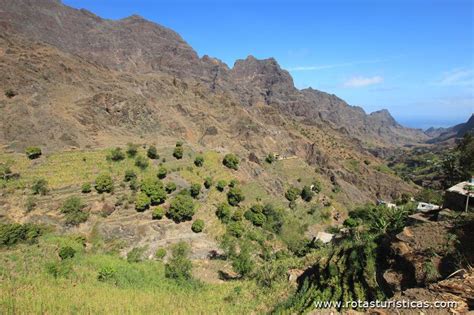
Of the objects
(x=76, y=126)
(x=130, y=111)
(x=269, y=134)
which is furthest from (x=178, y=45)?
(x=76, y=126)

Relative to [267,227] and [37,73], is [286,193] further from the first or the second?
[37,73]

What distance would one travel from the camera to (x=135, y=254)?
3175cm

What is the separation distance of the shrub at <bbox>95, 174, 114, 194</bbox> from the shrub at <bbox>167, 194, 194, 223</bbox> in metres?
8.28

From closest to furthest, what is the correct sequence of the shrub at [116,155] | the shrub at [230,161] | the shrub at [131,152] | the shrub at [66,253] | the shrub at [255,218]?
the shrub at [66,253] < the shrub at [116,155] < the shrub at [255,218] < the shrub at [131,152] < the shrub at [230,161]

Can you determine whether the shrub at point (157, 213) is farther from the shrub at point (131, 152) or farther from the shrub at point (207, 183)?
the shrub at point (131, 152)

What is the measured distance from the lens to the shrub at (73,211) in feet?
110

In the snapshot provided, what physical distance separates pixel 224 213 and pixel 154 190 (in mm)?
10339

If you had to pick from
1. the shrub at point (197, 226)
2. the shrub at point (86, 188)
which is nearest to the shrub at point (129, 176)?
the shrub at point (86, 188)

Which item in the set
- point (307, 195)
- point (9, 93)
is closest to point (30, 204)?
point (9, 93)

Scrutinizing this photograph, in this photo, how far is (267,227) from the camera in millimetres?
44375

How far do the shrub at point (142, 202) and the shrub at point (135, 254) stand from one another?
598 cm

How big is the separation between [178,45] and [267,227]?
6019 inches

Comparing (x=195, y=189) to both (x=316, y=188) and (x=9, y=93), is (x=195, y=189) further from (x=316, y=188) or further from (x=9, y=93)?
(x=9, y=93)

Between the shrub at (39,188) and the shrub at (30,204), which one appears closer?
the shrub at (30,204)
